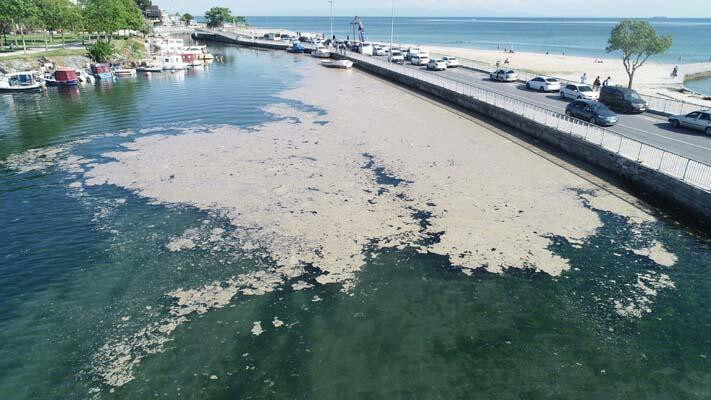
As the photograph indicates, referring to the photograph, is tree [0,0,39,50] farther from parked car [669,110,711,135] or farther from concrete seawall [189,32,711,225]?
parked car [669,110,711,135]

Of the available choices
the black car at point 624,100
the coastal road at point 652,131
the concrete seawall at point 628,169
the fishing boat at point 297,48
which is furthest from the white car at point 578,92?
Result: the fishing boat at point 297,48

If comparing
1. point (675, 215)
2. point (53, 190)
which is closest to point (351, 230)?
point (675, 215)

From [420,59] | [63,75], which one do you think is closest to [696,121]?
[420,59]

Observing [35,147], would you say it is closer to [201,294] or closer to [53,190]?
[53,190]

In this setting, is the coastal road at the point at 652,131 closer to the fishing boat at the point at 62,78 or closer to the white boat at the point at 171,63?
the fishing boat at the point at 62,78

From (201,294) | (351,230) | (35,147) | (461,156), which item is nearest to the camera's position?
(201,294)
